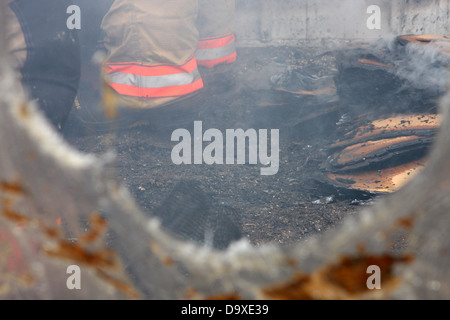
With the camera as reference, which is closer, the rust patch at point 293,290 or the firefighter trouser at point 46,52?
the rust patch at point 293,290

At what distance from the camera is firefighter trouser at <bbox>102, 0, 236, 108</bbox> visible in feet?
8.34

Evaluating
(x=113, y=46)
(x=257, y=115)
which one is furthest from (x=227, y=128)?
(x=113, y=46)

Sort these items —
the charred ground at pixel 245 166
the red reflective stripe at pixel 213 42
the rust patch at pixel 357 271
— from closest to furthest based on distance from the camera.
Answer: the rust patch at pixel 357 271, the charred ground at pixel 245 166, the red reflective stripe at pixel 213 42

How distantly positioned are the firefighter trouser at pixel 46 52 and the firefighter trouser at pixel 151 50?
621 millimetres

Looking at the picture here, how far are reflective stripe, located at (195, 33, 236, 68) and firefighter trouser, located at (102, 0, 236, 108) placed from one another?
2.07ft

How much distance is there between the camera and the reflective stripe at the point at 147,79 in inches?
104

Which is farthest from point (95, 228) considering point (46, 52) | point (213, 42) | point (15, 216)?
point (213, 42)

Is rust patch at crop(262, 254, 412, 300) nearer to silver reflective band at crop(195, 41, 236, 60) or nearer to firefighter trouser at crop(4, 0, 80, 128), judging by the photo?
firefighter trouser at crop(4, 0, 80, 128)

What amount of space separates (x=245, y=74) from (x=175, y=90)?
1.68 meters

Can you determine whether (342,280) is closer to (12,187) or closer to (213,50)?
(12,187)

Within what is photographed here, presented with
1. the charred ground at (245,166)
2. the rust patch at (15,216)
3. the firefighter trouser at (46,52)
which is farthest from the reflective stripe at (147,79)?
the rust patch at (15,216)

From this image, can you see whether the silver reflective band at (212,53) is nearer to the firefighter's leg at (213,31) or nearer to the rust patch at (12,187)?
the firefighter's leg at (213,31)

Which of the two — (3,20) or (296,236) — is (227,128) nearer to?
(296,236)
